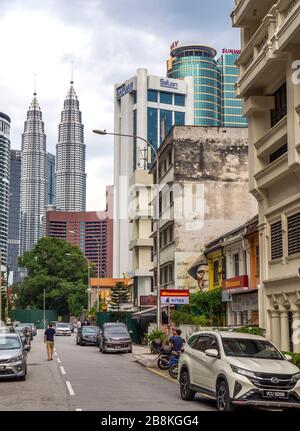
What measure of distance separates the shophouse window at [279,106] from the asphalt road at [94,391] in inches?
416

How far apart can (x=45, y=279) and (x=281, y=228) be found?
87834mm

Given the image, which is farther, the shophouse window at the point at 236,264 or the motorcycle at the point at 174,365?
the shophouse window at the point at 236,264

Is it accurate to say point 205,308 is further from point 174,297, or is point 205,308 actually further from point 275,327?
point 275,327

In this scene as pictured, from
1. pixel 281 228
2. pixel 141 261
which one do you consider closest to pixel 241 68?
pixel 281 228

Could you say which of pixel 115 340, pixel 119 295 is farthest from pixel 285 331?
pixel 119 295

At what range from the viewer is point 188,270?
46125 millimetres

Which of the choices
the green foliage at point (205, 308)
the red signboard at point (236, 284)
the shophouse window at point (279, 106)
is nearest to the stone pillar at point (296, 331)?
the shophouse window at point (279, 106)

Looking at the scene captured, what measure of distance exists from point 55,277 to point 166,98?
259 feet

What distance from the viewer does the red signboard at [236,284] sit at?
33.3m

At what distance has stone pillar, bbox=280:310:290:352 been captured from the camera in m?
23.8

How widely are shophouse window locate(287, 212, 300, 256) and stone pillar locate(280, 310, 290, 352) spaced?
7.53 feet

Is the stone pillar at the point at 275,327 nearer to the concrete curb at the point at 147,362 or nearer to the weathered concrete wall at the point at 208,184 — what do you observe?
the concrete curb at the point at 147,362

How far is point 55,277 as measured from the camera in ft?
363

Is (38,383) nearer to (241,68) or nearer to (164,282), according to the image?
(241,68)
